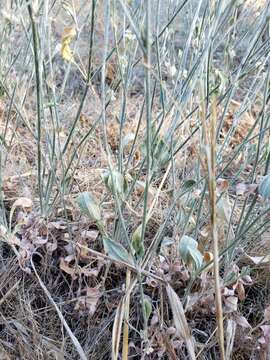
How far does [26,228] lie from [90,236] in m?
0.15

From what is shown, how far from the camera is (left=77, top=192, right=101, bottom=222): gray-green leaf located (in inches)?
39.1

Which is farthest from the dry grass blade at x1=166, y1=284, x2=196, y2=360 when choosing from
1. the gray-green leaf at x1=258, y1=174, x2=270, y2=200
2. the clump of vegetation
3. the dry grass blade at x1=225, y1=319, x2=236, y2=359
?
the gray-green leaf at x1=258, y1=174, x2=270, y2=200

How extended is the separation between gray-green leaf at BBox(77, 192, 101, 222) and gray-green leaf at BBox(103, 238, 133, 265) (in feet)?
0.27

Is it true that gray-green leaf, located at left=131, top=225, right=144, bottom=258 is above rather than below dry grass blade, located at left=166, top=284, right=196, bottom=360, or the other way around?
above

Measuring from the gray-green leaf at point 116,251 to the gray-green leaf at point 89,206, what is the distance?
0.08m

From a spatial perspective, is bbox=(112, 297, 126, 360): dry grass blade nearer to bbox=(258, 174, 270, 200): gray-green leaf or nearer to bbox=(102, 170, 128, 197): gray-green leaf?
bbox=(102, 170, 128, 197): gray-green leaf

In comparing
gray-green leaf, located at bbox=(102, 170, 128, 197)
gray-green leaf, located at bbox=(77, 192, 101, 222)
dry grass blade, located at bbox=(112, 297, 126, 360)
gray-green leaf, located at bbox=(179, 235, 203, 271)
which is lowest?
dry grass blade, located at bbox=(112, 297, 126, 360)

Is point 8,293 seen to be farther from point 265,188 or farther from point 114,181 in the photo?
point 265,188

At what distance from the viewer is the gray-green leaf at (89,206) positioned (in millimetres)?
994

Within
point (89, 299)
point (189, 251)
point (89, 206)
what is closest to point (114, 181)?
point (89, 206)

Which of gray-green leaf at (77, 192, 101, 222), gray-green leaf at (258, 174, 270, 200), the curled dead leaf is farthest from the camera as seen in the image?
the curled dead leaf

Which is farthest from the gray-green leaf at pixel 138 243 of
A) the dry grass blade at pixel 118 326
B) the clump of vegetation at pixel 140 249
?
the dry grass blade at pixel 118 326

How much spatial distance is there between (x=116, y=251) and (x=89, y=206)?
4.7 inches

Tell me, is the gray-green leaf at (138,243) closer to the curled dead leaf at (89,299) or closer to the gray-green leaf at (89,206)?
the gray-green leaf at (89,206)
